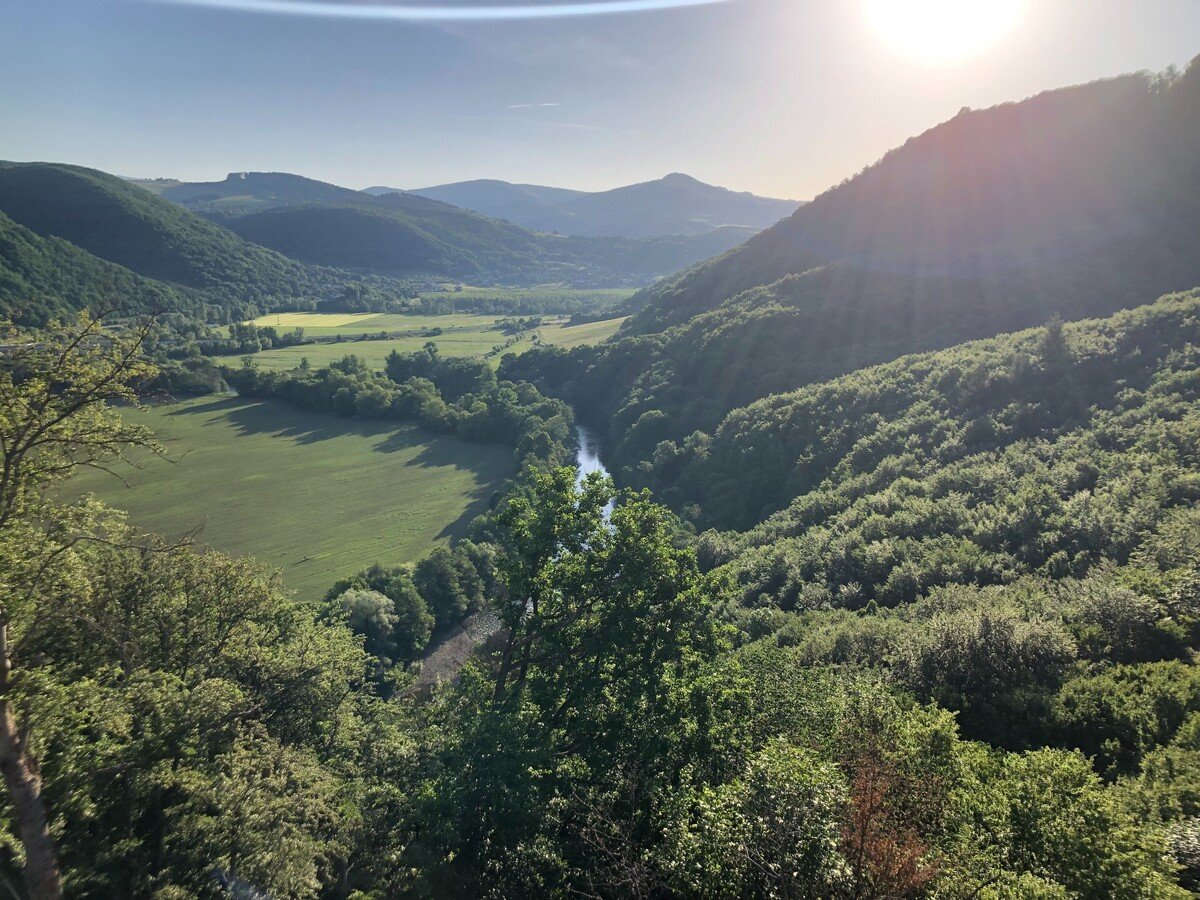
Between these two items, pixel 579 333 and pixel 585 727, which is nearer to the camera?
pixel 585 727

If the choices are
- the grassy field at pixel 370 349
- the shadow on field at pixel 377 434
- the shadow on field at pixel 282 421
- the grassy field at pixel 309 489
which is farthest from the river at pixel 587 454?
the grassy field at pixel 370 349

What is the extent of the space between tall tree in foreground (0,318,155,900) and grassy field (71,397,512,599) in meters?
39.6

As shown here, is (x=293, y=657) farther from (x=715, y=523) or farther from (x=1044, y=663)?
(x=715, y=523)

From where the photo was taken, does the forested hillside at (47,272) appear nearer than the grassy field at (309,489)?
No

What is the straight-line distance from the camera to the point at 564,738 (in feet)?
53.0

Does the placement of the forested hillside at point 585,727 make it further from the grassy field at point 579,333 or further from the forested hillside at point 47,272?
the forested hillside at point 47,272

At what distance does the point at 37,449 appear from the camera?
11992mm

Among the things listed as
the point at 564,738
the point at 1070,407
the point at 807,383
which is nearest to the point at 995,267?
the point at 807,383

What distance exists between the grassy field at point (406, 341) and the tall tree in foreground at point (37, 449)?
404ft

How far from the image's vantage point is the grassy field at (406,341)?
13975 cm

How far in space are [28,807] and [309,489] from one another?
73.2 metres

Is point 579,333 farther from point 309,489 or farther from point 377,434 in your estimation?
point 309,489

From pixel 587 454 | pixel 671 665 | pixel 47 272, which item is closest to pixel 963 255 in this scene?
pixel 587 454

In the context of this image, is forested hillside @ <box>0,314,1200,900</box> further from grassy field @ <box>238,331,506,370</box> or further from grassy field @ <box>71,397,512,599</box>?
grassy field @ <box>238,331,506,370</box>
